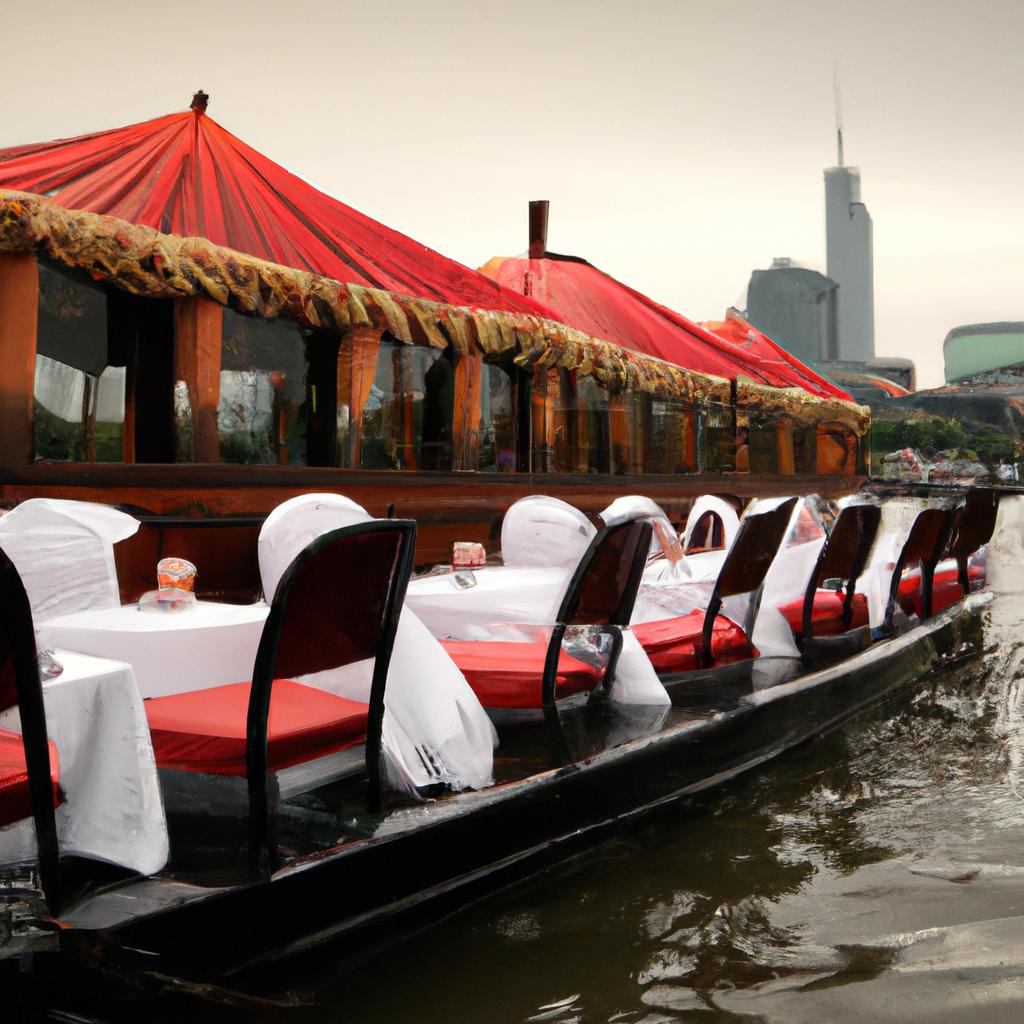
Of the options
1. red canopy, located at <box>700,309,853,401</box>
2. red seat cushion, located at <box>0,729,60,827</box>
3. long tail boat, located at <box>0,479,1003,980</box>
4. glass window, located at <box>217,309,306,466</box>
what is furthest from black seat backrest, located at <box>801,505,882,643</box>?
red canopy, located at <box>700,309,853,401</box>

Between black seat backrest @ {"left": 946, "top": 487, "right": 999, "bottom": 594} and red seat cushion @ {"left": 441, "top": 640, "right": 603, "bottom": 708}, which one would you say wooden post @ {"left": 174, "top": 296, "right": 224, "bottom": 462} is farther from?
black seat backrest @ {"left": 946, "top": 487, "right": 999, "bottom": 594}

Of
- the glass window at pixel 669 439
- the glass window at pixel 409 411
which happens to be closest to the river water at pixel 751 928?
the glass window at pixel 409 411

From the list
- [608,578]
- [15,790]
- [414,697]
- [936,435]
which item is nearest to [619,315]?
[608,578]

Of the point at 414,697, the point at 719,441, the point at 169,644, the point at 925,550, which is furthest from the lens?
the point at 719,441

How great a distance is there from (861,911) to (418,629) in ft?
4.68

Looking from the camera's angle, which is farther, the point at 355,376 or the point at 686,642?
the point at 355,376

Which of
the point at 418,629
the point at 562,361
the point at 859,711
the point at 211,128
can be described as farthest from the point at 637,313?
the point at 418,629

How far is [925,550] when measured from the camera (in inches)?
261

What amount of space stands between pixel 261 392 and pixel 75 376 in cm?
146

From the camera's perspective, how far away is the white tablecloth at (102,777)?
2.29 metres

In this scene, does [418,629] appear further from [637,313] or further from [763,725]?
[637,313]

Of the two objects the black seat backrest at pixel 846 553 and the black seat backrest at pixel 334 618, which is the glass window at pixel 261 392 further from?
the black seat backrest at pixel 334 618

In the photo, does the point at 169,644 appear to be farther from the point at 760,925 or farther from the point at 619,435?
the point at 619,435

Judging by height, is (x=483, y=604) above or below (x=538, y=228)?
below
